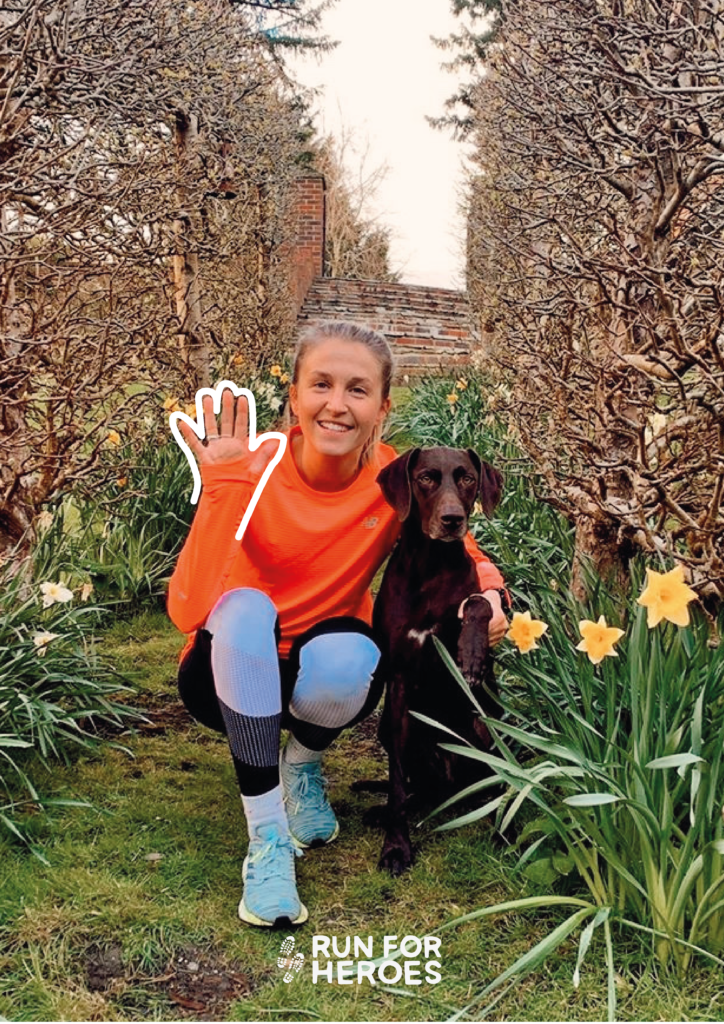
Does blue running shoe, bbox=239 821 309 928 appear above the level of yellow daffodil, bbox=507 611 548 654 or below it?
below

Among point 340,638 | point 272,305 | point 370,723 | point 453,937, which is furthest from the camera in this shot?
point 272,305

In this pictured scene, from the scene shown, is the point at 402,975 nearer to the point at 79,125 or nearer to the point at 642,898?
the point at 642,898

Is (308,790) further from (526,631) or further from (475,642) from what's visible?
(526,631)

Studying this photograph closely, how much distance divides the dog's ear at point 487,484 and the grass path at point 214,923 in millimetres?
916

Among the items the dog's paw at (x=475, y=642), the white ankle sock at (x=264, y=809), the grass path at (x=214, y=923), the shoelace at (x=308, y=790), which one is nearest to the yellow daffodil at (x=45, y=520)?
the grass path at (x=214, y=923)

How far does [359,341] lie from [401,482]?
42 centimetres

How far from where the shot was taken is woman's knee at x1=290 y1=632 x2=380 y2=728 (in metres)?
2.50

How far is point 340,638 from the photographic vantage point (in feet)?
8.33

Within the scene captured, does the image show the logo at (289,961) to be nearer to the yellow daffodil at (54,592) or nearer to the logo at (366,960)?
the logo at (366,960)

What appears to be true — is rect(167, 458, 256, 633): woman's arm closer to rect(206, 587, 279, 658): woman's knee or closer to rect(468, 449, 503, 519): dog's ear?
rect(206, 587, 279, 658): woman's knee

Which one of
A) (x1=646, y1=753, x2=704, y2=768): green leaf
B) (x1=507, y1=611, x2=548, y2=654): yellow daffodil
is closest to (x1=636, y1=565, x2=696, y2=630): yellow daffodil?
(x1=646, y1=753, x2=704, y2=768): green leaf

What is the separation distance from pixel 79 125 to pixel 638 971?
4.38m

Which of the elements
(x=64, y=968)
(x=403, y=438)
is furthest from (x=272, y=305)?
(x=64, y=968)

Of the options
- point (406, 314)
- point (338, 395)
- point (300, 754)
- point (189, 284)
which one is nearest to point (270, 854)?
point (300, 754)
